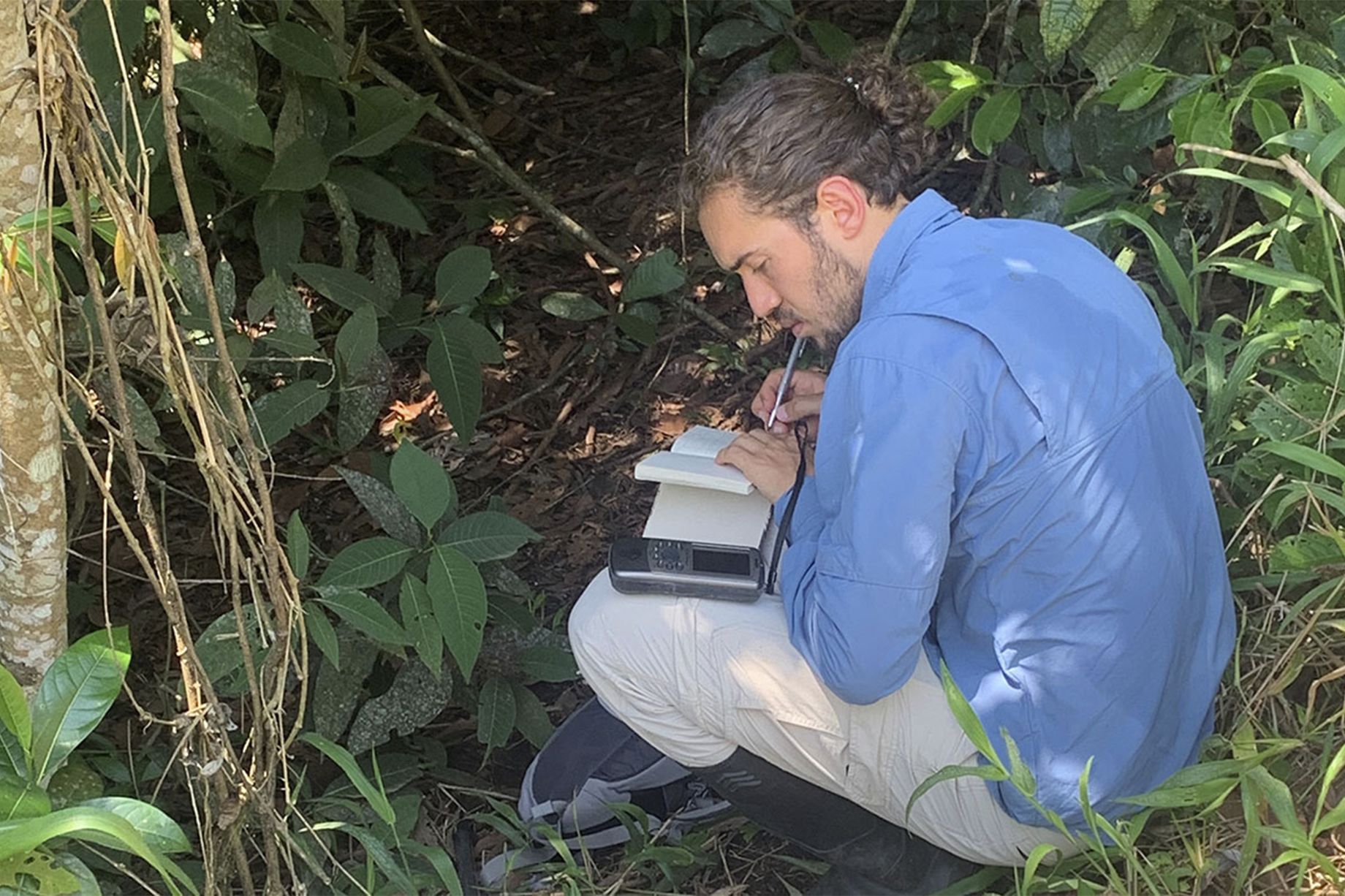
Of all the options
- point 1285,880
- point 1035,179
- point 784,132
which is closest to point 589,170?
point 1035,179

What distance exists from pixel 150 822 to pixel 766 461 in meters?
1.01

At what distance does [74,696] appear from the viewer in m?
1.68

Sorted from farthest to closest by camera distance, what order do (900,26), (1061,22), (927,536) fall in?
(900,26)
(1061,22)
(927,536)

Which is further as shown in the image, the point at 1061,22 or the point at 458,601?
the point at 1061,22

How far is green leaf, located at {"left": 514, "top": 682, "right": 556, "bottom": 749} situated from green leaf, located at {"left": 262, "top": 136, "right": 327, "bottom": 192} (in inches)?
41.7

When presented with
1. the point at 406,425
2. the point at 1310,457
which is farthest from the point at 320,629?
the point at 406,425

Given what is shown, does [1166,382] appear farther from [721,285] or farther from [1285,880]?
[721,285]

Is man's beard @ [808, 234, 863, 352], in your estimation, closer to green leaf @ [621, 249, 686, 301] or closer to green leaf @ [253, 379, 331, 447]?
green leaf @ [253, 379, 331, 447]

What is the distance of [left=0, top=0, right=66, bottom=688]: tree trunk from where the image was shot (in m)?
1.58

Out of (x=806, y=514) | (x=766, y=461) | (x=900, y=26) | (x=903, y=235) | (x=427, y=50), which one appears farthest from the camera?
(x=427, y=50)

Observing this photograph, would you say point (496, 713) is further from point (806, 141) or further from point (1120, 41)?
point (1120, 41)

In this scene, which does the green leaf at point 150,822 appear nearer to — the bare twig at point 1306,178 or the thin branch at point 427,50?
the bare twig at point 1306,178

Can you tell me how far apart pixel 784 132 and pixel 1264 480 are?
2.90ft

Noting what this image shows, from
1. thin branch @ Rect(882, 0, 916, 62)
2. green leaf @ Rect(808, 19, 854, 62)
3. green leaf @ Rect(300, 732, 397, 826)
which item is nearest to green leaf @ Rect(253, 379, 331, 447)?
green leaf @ Rect(300, 732, 397, 826)
